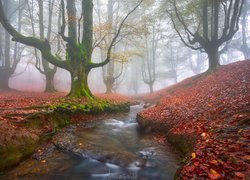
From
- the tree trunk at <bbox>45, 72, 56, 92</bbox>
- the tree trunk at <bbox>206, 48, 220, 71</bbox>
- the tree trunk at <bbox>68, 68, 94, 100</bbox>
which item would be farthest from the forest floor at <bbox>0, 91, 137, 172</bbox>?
the tree trunk at <bbox>206, 48, 220, 71</bbox>

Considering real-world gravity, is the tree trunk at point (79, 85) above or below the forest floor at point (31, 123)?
above

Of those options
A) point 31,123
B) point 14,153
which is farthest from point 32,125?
point 14,153

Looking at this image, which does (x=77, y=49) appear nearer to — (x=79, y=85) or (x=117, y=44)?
(x=79, y=85)

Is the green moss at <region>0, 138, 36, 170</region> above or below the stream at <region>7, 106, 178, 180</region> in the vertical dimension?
above

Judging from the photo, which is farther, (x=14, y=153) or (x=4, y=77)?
(x=4, y=77)

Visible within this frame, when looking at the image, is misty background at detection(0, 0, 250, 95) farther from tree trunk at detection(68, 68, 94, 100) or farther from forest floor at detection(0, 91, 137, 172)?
forest floor at detection(0, 91, 137, 172)

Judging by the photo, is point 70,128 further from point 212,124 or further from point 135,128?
point 212,124

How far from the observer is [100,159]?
651 cm

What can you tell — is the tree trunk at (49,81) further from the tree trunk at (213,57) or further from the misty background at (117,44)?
the tree trunk at (213,57)

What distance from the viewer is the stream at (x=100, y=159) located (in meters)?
5.53

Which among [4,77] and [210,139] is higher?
[4,77]

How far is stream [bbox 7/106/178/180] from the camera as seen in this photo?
5531 mm

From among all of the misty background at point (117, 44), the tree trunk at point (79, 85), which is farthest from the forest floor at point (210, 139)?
the misty background at point (117, 44)

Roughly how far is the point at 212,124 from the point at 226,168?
3.14 meters
